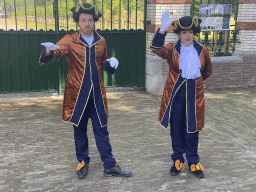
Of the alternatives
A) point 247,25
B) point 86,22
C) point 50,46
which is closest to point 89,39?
point 86,22

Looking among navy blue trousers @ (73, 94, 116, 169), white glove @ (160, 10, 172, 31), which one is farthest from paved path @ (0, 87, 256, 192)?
white glove @ (160, 10, 172, 31)

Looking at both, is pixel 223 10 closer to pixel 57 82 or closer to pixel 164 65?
pixel 164 65

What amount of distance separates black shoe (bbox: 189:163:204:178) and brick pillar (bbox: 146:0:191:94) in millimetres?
4376

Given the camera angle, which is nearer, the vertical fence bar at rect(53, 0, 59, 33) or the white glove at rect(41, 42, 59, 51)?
the white glove at rect(41, 42, 59, 51)

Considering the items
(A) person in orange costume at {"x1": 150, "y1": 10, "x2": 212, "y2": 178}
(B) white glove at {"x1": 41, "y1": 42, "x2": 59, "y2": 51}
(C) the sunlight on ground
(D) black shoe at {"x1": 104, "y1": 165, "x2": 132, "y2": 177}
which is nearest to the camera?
(B) white glove at {"x1": 41, "y1": 42, "x2": 59, "y2": 51}

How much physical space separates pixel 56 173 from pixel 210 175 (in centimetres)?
196

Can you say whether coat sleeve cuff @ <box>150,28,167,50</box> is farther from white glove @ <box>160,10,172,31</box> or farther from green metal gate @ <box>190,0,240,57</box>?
green metal gate @ <box>190,0,240,57</box>

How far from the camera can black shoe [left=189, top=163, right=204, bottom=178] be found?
433 centimetres

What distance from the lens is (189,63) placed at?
4.07 meters

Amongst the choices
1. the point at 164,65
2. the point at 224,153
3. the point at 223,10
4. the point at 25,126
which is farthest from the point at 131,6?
the point at 224,153

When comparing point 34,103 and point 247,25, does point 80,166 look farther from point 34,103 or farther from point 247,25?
point 247,25

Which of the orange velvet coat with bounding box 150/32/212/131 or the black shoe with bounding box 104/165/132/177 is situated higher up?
the orange velvet coat with bounding box 150/32/212/131

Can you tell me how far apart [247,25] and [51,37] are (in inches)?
203

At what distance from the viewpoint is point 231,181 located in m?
4.21
